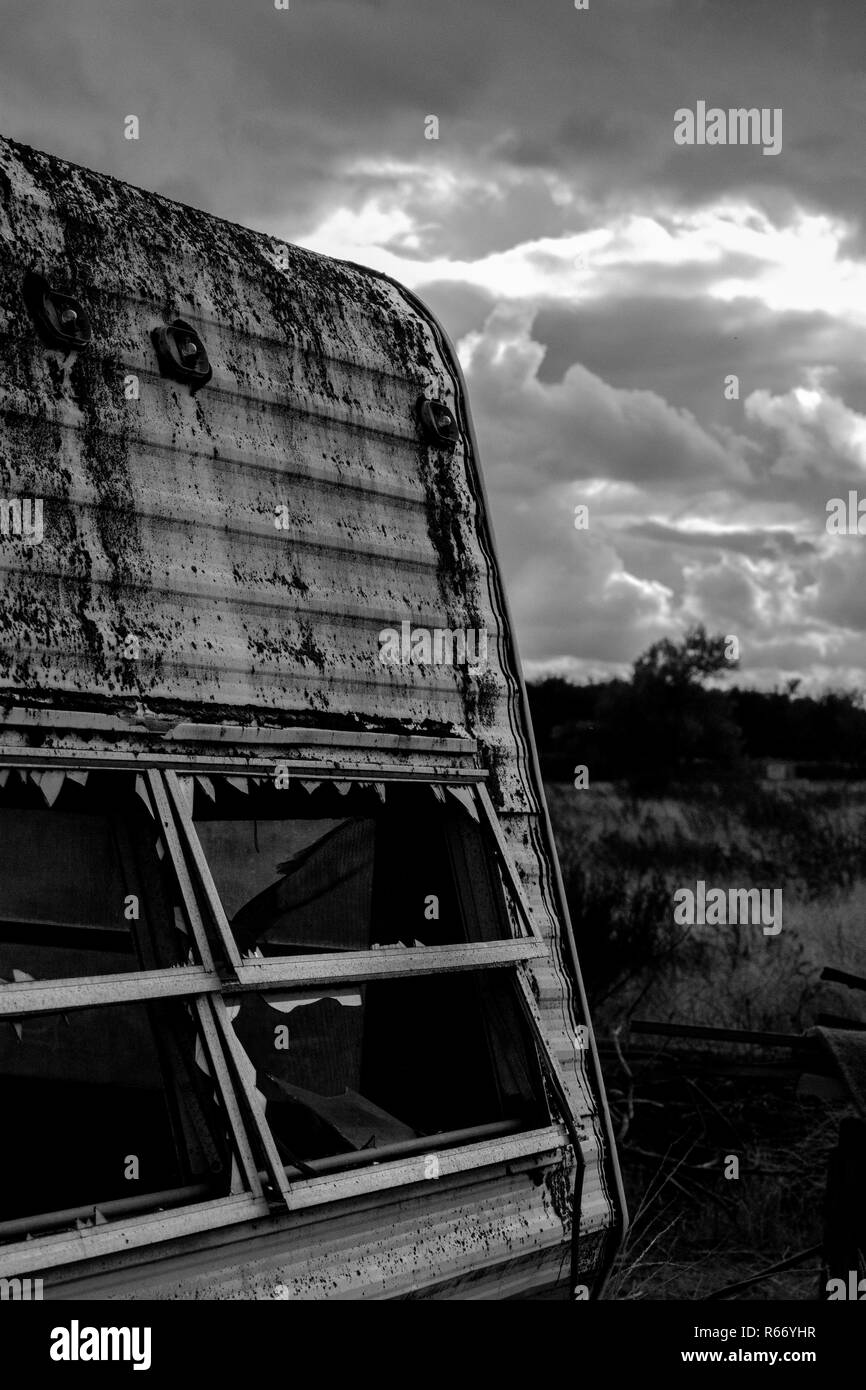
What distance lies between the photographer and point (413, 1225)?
10.2 feet

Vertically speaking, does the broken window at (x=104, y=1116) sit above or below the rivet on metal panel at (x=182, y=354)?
below

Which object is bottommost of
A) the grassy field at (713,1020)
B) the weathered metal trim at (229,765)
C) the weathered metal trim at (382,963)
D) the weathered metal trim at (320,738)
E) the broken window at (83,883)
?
the grassy field at (713,1020)

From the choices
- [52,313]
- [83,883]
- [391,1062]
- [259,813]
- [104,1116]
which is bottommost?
[104,1116]

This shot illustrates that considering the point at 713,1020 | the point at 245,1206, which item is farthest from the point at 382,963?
the point at 713,1020

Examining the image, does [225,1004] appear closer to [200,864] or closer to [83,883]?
[200,864]

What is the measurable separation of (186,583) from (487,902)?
4.03 feet

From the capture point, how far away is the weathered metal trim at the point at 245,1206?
244cm

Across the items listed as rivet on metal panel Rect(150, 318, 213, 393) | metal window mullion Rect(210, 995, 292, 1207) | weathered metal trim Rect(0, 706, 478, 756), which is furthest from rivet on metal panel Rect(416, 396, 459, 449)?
metal window mullion Rect(210, 995, 292, 1207)

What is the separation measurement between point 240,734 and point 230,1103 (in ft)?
2.93

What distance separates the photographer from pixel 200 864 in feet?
9.74

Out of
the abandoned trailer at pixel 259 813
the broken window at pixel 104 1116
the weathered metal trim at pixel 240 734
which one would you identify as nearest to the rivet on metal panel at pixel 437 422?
the abandoned trailer at pixel 259 813

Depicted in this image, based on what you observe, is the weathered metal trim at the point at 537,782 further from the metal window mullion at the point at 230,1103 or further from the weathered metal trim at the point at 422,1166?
the metal window mullion at the point at 230,1103

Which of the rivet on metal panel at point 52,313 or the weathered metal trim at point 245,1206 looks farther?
the rivet on metal panel at point 52,313
